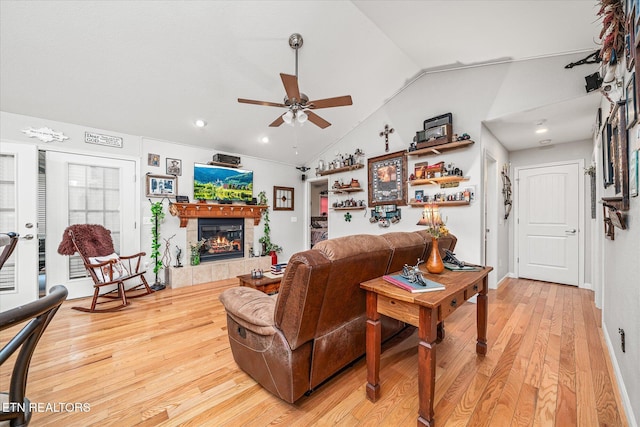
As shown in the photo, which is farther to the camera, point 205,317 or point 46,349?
point 205,317

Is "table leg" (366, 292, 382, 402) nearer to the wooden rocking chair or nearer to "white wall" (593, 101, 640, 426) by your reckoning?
"white wall" (593, 101, 640, 426)

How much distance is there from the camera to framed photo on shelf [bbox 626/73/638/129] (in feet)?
4.43

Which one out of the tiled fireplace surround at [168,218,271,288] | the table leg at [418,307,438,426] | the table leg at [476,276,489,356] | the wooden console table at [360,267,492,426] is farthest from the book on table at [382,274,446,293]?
the tiled fireplace surround at [168,218,271,288]

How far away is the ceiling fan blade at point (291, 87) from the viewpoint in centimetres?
238

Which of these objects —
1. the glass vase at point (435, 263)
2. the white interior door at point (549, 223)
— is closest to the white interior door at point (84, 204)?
the glass vase at point (435, 263)

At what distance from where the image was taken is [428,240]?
233 centimetres

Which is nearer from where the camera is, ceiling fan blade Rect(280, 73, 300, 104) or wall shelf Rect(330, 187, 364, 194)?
ceiling fan blade Rect(280, 73, 300, 104)

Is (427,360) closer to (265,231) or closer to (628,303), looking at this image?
(628,303)

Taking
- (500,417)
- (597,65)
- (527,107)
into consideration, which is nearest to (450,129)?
(527,107)

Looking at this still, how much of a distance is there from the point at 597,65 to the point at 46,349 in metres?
Result: 6.04

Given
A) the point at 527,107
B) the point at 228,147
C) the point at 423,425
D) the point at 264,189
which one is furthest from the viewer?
the point at 264,189

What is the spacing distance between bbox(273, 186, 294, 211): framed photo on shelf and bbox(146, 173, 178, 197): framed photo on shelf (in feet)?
6.88

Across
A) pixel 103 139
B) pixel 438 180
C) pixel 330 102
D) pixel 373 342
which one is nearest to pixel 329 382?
pixel 373 342

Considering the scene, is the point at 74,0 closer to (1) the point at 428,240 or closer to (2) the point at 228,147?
(2) the point at 228,147
